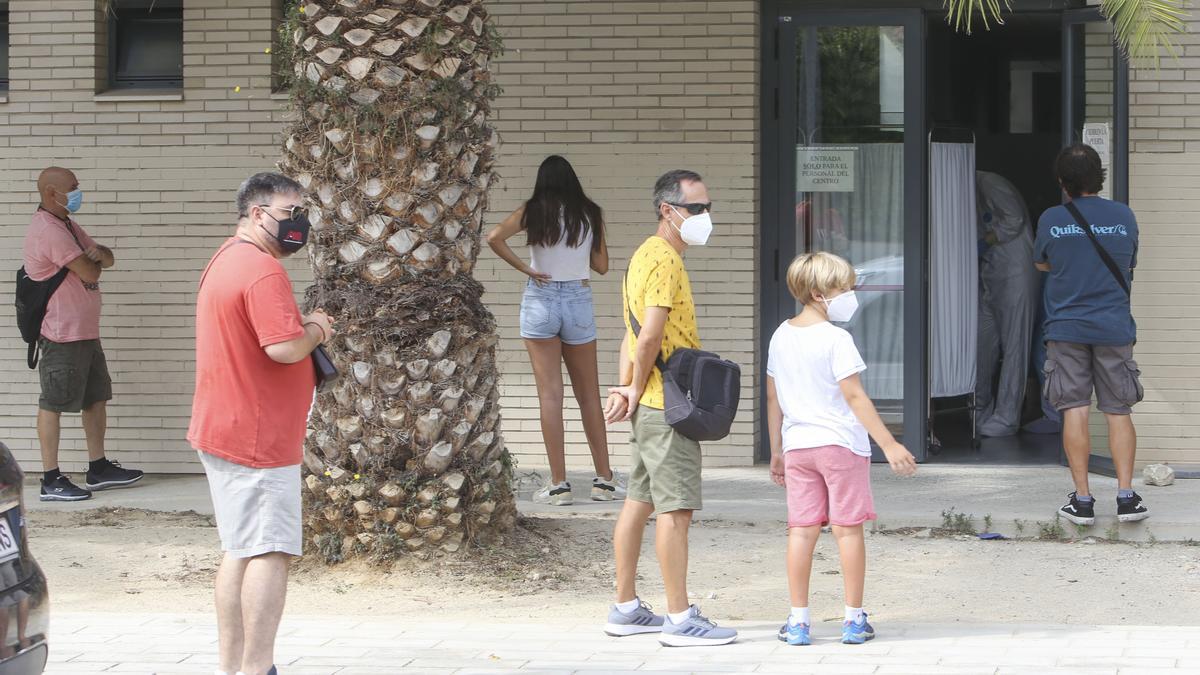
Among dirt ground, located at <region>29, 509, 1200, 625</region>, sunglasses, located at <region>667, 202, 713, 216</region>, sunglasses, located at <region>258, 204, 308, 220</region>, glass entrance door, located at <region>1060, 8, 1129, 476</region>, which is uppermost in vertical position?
glass entrance door, located at <region>1060, 8, 1129, 476</region>

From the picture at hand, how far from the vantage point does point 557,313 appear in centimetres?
839

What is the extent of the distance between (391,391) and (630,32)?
12.3 feet

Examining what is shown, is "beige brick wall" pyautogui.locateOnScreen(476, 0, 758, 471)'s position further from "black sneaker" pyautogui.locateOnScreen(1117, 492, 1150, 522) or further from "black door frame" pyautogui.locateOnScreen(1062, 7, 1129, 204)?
"black sneaker" pyautogui.locateOnScreen(1117, 492, 1150, 522)

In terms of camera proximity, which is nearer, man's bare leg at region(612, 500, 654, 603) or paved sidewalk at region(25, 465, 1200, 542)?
man's bare leg at region(612, 500, 654, 603)

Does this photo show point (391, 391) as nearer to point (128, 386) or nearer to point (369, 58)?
point (369, 58)

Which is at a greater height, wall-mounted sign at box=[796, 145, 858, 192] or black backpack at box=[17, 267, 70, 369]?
wall-mounted sign at box=[796, 145, 858, 192]

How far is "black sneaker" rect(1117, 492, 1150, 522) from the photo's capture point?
7.81 meters

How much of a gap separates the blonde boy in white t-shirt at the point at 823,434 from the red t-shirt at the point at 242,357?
1.89m

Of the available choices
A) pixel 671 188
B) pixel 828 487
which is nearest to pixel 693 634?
pixel 828 487

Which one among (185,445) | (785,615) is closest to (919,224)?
(785,615)

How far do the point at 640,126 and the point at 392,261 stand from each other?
3.27 metres

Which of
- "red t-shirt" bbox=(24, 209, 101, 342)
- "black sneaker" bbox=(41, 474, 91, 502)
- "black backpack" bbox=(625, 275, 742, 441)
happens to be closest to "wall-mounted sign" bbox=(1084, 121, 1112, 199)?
"black backpack" bbox=(625, 275, 742, 441)

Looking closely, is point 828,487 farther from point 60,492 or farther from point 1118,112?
point 60,492

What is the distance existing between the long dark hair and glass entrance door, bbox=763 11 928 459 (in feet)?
6.59
